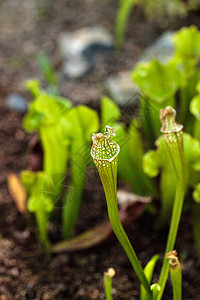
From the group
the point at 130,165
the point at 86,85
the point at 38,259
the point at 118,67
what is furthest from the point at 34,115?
the point at 118,67

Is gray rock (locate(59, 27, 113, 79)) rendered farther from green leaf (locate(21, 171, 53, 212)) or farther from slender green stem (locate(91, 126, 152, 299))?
slender green stem (locate(91, 126, 152, 299))

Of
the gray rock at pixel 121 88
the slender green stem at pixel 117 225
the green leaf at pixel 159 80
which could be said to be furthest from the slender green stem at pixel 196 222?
the gray rock at pixel 121 88

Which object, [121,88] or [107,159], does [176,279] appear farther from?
[121,88]

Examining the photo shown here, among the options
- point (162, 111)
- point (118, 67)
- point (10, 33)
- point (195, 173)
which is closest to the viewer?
point (162, 111)

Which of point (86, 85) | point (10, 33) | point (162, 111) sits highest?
point (10, 33)

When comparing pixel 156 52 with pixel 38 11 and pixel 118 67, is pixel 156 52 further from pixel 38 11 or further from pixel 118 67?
pixel 38 11

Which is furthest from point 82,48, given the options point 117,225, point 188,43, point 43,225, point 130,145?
point 117,225
